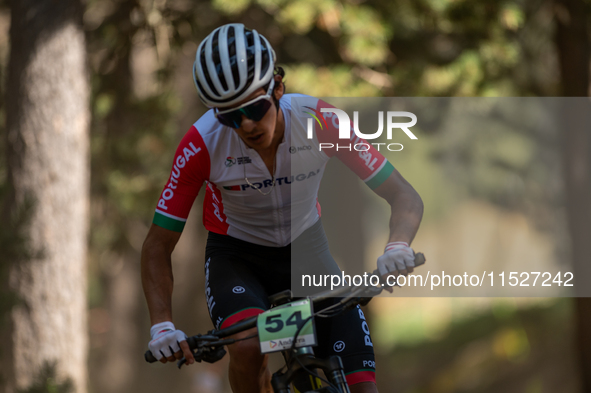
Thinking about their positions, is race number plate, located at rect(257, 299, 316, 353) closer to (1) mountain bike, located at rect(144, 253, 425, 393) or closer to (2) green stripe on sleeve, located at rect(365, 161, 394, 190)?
(1) mountain bike, located at rect(144, 253, 425, 393)

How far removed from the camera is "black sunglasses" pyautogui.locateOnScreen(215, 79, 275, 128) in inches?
95.0

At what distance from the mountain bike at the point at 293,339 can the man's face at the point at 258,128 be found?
0.76m

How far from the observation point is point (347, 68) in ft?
23.9

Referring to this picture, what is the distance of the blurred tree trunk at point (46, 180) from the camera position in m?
5.80

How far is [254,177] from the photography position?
2820mm

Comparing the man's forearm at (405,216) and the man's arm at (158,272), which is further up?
the man's forearm at (405,216)

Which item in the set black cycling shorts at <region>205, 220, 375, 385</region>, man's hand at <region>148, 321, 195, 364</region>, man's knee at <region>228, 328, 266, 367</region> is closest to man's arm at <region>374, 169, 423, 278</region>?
black cycling shorts at <region>205, 220, 375, 385</region>

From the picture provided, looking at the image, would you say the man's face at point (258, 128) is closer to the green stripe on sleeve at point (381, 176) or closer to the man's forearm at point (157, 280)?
the green stripe on sleeve at point (381, 176)

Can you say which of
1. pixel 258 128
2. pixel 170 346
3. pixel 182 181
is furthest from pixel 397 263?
pixel 182 181

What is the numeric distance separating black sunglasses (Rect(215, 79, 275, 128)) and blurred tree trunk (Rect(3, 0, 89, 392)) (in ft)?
13.5

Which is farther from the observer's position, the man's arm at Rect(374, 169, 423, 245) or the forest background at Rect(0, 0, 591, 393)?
the forest background at Rect(0, 0, 591, 393)

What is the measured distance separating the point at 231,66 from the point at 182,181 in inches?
25.7

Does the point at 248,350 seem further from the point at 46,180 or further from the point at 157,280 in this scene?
the point at 46,180

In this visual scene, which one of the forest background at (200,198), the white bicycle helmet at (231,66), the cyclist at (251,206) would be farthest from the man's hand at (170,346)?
the forest background at (200,198)
